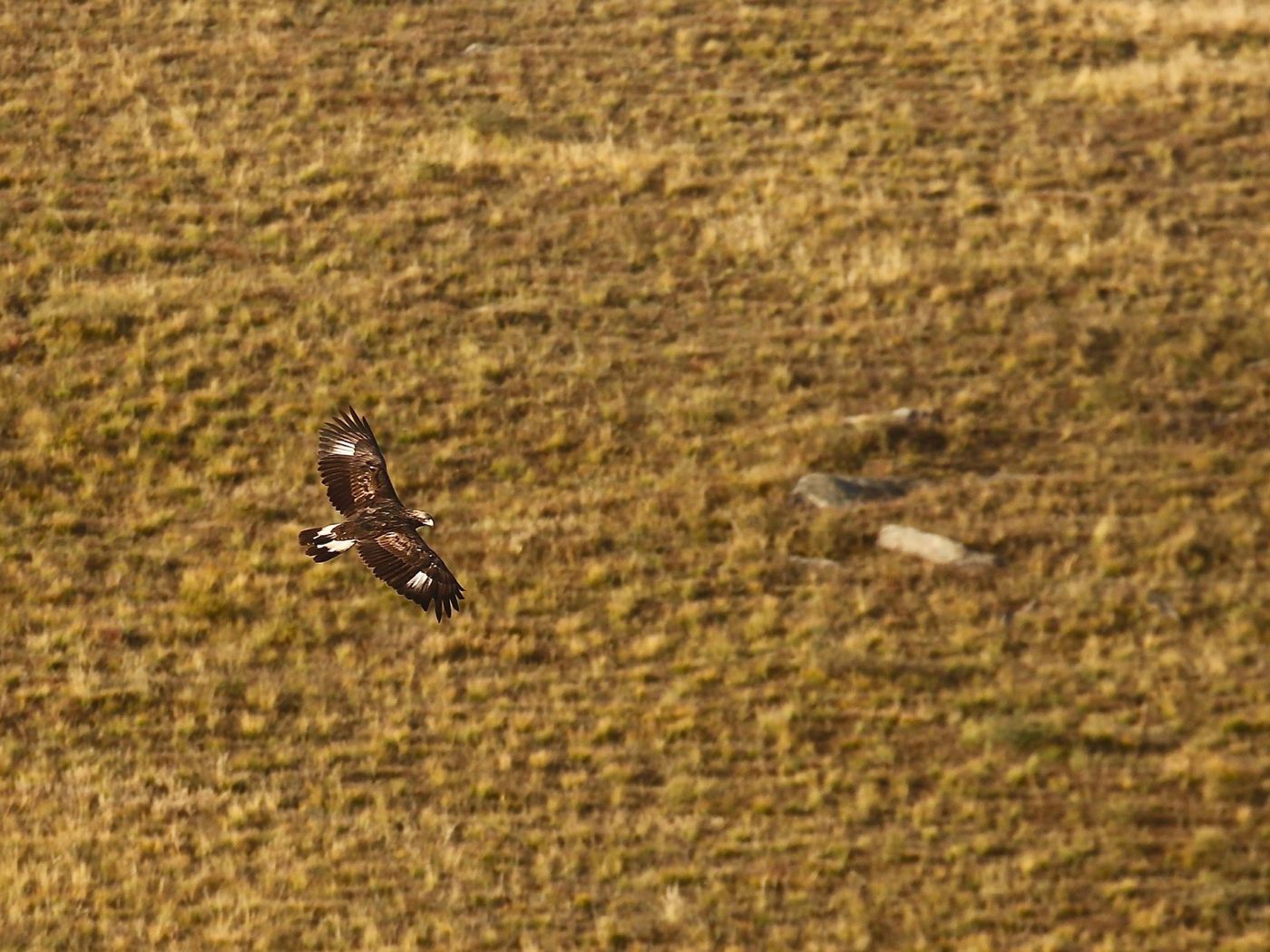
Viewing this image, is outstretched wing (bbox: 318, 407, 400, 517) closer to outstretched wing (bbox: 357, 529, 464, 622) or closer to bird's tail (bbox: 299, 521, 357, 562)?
bird's tail (bbox: 299, 521, 357, 562)

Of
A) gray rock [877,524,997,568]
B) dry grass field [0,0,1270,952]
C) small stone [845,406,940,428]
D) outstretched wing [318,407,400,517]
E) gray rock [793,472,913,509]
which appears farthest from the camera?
small stone [845,406,940,428]

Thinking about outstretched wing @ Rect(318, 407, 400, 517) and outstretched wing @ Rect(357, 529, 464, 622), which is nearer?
outstretched wing @ Rect(357, 529, 464, 622)

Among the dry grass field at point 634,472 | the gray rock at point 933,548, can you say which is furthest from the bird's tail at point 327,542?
the gray rock at point 933,548

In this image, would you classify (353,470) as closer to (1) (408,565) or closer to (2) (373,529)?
(2) (373,529)

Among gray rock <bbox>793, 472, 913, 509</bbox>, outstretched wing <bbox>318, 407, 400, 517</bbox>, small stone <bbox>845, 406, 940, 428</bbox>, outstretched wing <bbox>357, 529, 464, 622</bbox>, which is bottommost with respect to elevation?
gray rock <bbox>793, 472, 913, 509</bbox>

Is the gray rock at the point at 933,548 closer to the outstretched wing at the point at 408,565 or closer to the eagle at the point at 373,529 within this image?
the eagle at the point at 373,529

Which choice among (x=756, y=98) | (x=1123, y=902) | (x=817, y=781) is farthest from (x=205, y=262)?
(x=1123, y=902)

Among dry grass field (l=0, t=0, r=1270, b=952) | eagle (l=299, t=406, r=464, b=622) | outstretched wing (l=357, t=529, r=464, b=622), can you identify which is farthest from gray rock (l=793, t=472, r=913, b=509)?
outstretched wing (l=357, t=529, r=464, b=622)

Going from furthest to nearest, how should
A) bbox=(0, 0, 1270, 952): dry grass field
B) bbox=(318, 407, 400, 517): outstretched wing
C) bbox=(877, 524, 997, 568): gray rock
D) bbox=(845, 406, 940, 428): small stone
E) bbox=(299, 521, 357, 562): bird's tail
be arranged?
bbox=(845, 406, 940, 428): small stone, bbox=(877, 524, 997, 568): gray rock, bbox=(0, 0, 1270, 952): dry grass field, bbox=(318, 407, 400, 517): outstretched wing, bbox=(299, 521, 357, 562): bird's tail
